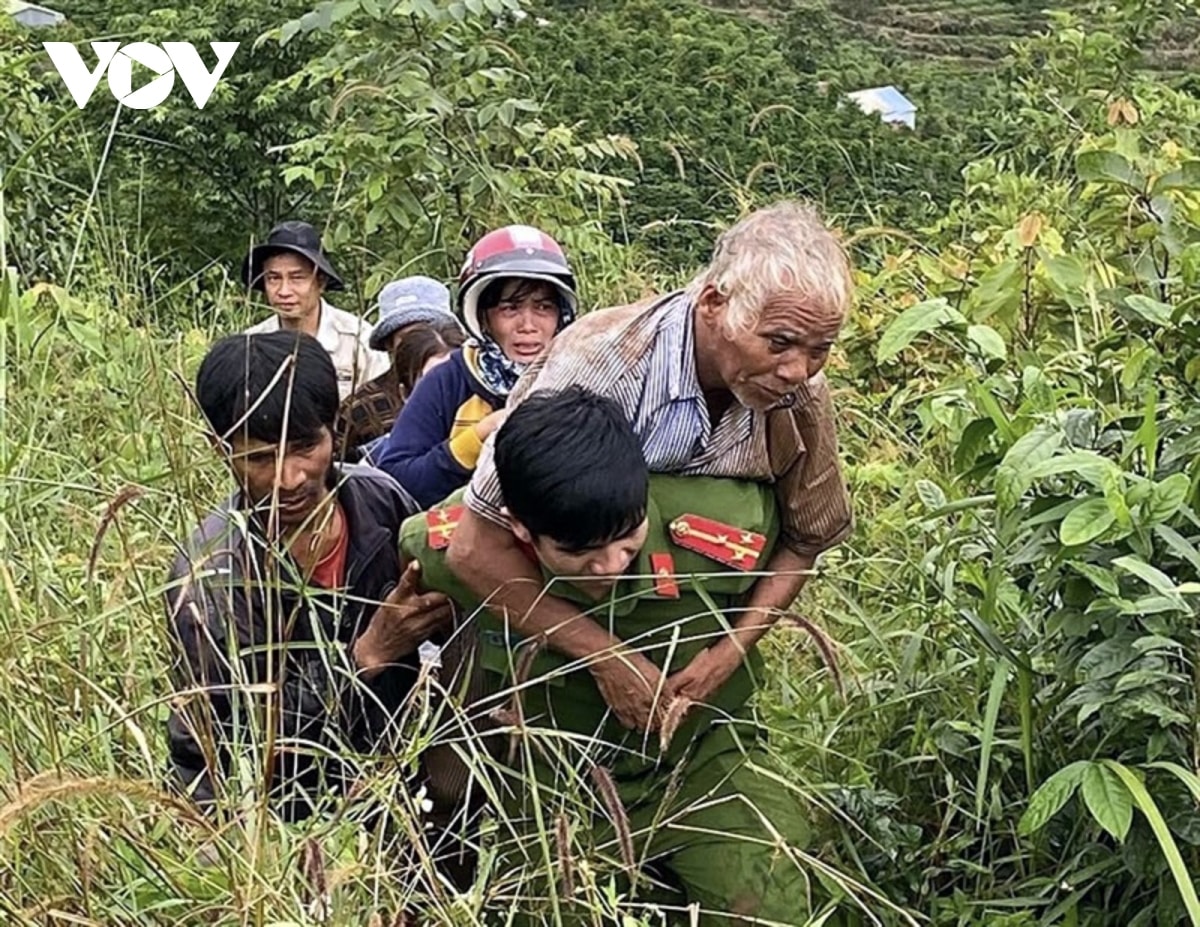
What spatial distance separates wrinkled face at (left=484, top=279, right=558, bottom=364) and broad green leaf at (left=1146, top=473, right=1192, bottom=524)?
4.19ft

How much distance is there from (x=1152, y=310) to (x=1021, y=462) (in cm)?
37

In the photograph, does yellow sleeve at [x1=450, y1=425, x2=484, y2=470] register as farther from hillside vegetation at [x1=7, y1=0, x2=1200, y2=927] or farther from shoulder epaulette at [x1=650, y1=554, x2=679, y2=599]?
shoulder epaulette at [x1=650, y1=554, x2=679, y2=599]

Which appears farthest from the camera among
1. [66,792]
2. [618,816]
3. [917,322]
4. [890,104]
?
[890,104]

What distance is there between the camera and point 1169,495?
172 cm

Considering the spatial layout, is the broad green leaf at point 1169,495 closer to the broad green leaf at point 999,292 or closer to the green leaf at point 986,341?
the green leaf at point 986,341

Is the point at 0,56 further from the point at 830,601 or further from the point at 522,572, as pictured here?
the point at 522,572

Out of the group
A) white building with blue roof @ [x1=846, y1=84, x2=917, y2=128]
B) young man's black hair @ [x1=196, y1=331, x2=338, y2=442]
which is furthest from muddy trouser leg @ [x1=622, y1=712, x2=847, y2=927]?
white building with blue roof @ [x1=846, y1=84, x2=917, y2=128]

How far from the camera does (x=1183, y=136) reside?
4.39 meters

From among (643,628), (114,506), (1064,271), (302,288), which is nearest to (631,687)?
(643,628)

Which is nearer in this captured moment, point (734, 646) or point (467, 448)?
point (734, 646)

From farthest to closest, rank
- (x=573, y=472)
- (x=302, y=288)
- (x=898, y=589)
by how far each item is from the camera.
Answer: (x=302, y=288)
(x=898, y=589)
(x=573, y=472)

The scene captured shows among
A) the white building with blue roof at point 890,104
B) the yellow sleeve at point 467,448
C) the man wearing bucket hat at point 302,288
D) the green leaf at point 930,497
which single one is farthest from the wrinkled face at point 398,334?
the white building with blue roof at point 890,104

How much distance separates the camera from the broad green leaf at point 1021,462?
1.73m

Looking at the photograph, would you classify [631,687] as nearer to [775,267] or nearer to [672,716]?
[672,716]
